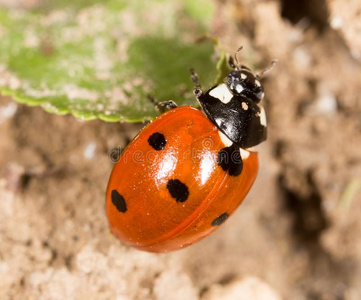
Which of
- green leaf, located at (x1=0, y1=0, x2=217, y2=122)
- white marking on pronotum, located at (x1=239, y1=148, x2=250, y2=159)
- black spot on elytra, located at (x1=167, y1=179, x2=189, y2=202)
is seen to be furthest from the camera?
green leaf, located at (x1=0, y1=0, x2=217, y2=122)

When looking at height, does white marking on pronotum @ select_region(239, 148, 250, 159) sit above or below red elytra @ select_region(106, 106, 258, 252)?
above

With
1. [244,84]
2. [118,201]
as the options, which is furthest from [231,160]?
[118,201]

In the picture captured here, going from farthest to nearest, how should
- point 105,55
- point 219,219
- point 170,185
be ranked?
point 105,55 → point 219,219 → point 170,185

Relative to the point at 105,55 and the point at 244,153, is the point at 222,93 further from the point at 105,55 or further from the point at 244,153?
the point at 105,55

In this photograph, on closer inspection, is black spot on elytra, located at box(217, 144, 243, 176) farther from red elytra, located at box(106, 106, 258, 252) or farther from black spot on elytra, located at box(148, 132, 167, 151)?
black spot on elytra, located at box(148, 132, 167, 151)

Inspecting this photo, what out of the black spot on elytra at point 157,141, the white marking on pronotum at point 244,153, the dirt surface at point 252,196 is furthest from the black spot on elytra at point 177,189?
the dirt surface at point 252,196

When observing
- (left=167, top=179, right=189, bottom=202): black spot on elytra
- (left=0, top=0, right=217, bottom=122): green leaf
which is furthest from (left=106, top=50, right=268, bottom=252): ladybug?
(left=0, top=0, right=217, bottom=122): green leaf

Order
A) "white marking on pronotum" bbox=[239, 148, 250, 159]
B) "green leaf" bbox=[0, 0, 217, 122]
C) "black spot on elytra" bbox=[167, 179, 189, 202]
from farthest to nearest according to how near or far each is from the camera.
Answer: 1. "green leaf" bbox=[0, 0, 217, 122]
2. "white marking on pronotum" bbox=[239, 148, 250, 159]
3. "black spot on elytra" bbox=[167, 179, 189, 202]
